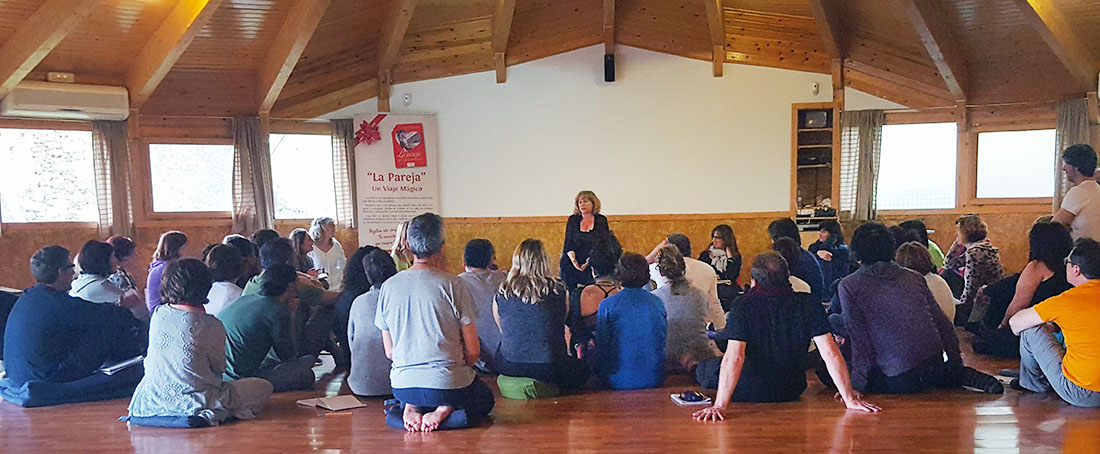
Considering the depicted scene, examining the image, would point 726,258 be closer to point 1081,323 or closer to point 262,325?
point 1081,323

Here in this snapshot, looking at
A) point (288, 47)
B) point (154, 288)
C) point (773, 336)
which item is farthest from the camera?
point (288, 47)

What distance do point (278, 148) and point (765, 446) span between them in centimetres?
794

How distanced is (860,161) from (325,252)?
241 inches

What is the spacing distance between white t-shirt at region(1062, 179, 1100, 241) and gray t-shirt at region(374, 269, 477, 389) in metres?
4.41

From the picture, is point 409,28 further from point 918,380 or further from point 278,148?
point 918,380

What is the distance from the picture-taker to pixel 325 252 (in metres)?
7.64

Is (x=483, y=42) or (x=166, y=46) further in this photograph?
(x=483, y=42)

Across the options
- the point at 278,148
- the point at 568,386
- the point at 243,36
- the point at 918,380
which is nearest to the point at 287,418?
the point at 568,386

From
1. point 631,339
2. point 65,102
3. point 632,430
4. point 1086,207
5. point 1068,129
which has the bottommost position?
A: point 632,430

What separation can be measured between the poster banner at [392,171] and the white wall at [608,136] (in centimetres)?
18

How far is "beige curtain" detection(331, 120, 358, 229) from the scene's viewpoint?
10.1 metres

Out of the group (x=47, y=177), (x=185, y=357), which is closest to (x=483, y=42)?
(x=47, y=177)

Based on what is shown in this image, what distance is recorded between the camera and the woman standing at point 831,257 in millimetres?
6973

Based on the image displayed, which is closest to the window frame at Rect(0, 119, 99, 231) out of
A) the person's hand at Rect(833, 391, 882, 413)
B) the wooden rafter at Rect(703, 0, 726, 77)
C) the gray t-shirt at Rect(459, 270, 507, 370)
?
the gray t-shirt at Rect(459, 270, 507, 370)
